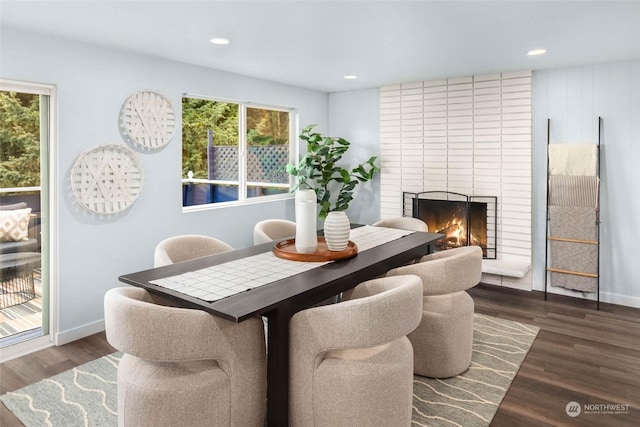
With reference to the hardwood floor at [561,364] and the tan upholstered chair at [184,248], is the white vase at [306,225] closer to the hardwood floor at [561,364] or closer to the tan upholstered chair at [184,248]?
the tan upholstered chair at [184,248]

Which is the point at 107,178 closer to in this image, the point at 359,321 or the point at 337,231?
the point at 337,231

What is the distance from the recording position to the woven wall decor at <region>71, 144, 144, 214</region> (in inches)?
135

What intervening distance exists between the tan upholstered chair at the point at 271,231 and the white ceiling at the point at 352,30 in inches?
57.7

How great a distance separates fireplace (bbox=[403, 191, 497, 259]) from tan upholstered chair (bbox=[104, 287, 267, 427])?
3304 millimetres

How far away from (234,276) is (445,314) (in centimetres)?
136

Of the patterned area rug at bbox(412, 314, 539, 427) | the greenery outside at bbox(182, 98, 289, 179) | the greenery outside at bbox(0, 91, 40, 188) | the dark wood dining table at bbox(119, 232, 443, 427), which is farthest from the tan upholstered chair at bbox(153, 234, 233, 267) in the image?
the patterned area rug at bbox(412, 314, 539, 427)

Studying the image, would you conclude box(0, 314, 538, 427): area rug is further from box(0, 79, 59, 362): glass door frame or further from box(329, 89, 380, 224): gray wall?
box(329, 89, 380, 224): gray wall

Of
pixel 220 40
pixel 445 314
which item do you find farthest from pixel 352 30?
pixel 445 314

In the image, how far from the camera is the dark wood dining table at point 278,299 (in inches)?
75.0

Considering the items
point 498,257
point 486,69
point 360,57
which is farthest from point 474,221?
point 360,57

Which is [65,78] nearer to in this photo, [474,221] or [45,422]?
[45,422]

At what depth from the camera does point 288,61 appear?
4.11m

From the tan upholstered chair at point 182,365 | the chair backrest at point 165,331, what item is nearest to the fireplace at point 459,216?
the tan upholstered chair at point 182,365

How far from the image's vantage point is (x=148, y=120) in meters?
3.88
